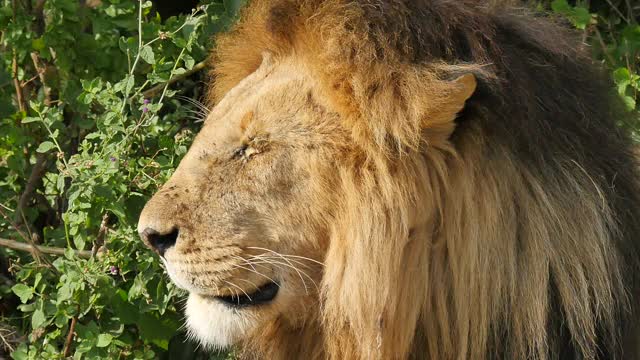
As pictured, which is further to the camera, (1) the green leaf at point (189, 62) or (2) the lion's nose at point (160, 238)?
(1) the green leaf at point (189, 62)

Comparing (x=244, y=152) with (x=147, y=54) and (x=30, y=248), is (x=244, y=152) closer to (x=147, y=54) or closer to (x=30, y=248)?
(x=147, y=54)

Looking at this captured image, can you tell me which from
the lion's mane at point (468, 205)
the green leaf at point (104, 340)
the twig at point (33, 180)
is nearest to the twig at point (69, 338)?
the green leaf at point (104, 340)

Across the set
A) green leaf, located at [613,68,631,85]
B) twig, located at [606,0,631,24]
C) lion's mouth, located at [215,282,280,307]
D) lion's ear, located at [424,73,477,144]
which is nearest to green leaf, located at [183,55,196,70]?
lion's mouth, located at [215,282,280,307]

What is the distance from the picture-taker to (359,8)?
8.03 feet

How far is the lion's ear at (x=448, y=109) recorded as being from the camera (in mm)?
2332

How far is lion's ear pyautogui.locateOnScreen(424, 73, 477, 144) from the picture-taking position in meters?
2.33

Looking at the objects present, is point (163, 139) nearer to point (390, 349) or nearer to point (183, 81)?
point (183, 81)

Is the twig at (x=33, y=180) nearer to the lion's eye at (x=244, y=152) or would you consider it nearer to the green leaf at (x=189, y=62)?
the green leaf at (x=189, y=62)

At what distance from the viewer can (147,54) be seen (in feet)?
11.0

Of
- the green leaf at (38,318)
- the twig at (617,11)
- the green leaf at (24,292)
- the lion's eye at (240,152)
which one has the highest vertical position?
the lion's eye at (240,152)

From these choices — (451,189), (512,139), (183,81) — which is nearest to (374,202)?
(451,189)

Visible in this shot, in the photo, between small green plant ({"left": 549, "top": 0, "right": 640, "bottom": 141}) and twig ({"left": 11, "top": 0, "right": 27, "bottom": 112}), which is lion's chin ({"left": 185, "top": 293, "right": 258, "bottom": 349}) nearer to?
small green plant ({"left": 549, "top": 0, "right": 640, "bottom": 141})

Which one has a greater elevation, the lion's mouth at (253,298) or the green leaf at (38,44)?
the green leaf at (38,44)

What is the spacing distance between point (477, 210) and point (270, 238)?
1.68 ft
